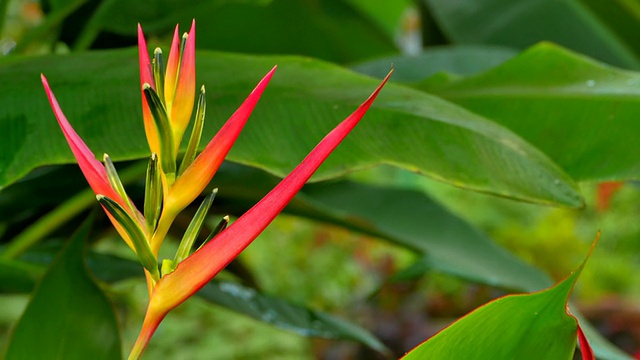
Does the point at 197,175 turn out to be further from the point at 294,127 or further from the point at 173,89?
the point at 294,127

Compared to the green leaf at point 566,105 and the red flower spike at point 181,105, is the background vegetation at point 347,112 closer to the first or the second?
the green leaf at point 566,105

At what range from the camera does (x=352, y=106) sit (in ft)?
1.30

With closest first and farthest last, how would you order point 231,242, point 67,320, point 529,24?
point 231,242 < point 67,320 < point 529,24

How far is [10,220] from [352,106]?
1.10 feet

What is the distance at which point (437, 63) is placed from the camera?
67cm

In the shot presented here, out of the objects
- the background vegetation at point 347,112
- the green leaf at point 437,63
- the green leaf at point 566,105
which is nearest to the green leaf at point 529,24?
the background vegetation at point 347,112

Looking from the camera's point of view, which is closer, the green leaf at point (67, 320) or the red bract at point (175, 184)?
the red bract at point (175, 184)

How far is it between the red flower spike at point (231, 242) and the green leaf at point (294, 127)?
179 mm

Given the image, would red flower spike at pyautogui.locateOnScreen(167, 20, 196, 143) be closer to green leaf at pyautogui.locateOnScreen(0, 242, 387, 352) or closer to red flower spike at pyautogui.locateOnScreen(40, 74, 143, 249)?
red flower spike at pyautogui.locateOnScreen(40, 74, 143, 249)

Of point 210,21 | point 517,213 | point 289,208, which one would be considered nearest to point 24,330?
point 289,208

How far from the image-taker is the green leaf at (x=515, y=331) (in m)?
0.21

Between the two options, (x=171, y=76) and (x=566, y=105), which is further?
(x=566, y=105)

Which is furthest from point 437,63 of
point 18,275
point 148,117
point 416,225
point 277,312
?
point 148,117

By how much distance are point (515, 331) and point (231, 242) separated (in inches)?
3.3
